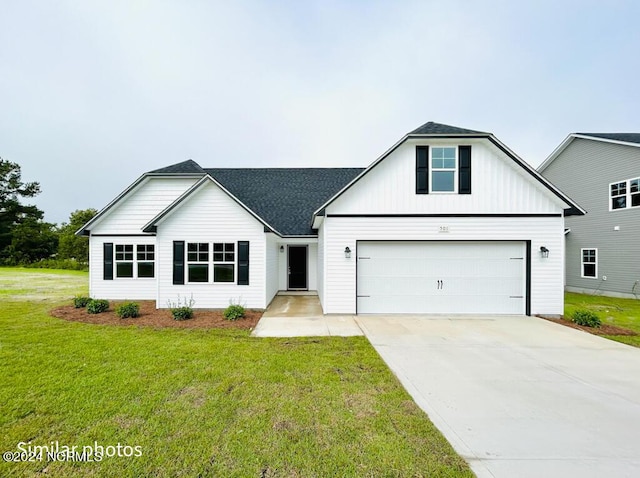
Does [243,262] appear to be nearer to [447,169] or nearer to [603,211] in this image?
[447,169]

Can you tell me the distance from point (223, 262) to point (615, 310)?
14800mm

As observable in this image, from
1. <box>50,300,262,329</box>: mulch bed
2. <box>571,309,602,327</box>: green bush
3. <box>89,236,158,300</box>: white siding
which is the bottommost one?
<box>50,300,262,329</box>: mulch bed

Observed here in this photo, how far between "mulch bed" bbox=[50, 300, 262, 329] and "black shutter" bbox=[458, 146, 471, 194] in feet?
26.1

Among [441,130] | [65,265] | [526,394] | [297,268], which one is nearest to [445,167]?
[441,130]

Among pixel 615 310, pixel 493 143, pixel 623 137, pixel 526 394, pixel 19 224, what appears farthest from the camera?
pixel 19 224

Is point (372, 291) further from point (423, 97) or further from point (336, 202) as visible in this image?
point (423, 97)

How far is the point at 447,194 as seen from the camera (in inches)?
368

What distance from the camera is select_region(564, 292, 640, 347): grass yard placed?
7230mm

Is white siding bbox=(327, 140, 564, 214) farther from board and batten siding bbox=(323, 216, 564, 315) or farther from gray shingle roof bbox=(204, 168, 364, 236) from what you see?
gray shingle roof bbox=(204, 168, 364, 236)

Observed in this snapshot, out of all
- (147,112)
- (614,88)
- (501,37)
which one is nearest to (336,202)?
(501,37)

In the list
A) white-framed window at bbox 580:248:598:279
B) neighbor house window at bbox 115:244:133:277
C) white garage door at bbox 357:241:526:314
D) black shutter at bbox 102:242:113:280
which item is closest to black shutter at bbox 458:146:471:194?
white garage door at bbox 357:241:526:314

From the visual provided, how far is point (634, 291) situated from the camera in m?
13.1

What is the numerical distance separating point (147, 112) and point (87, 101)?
356 cm

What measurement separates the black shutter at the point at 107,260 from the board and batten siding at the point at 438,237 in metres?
9.39
